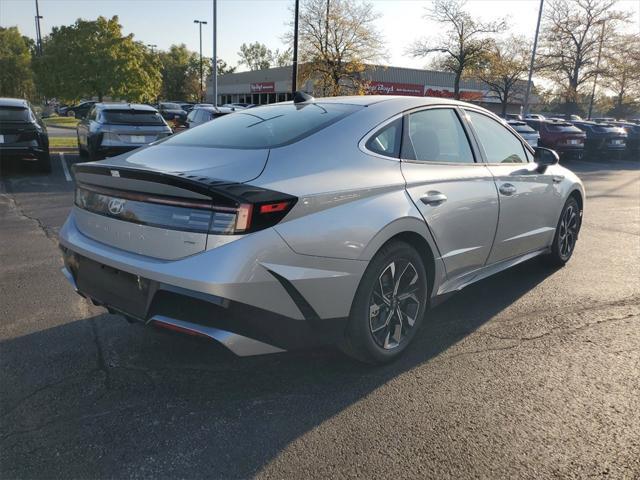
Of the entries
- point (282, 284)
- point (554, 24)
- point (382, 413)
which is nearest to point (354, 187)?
point (282, 284)

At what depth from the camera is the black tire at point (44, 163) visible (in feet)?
34.3

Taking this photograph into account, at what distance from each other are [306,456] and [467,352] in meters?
1.51

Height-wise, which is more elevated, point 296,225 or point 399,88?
point 399,88

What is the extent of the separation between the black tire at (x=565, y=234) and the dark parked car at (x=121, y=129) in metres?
8.38

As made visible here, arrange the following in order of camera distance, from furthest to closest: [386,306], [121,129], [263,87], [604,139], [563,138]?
1. [263,87]
2. [604,139]
3. [563,138]
4. [121,129]
5. [386,306]

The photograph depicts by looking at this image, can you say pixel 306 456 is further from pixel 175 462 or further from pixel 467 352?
pixel 467 352

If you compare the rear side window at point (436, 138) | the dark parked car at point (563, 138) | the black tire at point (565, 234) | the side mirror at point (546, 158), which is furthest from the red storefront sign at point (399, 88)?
the rear side window at point (436, 138)

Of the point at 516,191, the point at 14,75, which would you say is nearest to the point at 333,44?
the point at 516,191

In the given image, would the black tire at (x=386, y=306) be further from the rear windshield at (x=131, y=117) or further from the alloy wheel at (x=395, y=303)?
the rear windshield at (x=131, y=117)

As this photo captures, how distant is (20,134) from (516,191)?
950cm

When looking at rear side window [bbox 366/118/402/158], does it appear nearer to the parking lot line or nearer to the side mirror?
the side mirror

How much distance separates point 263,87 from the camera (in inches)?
2138

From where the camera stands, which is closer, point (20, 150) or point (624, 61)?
point (20, 150)

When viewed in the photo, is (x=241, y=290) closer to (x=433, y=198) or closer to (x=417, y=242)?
(x=417, y=242)
